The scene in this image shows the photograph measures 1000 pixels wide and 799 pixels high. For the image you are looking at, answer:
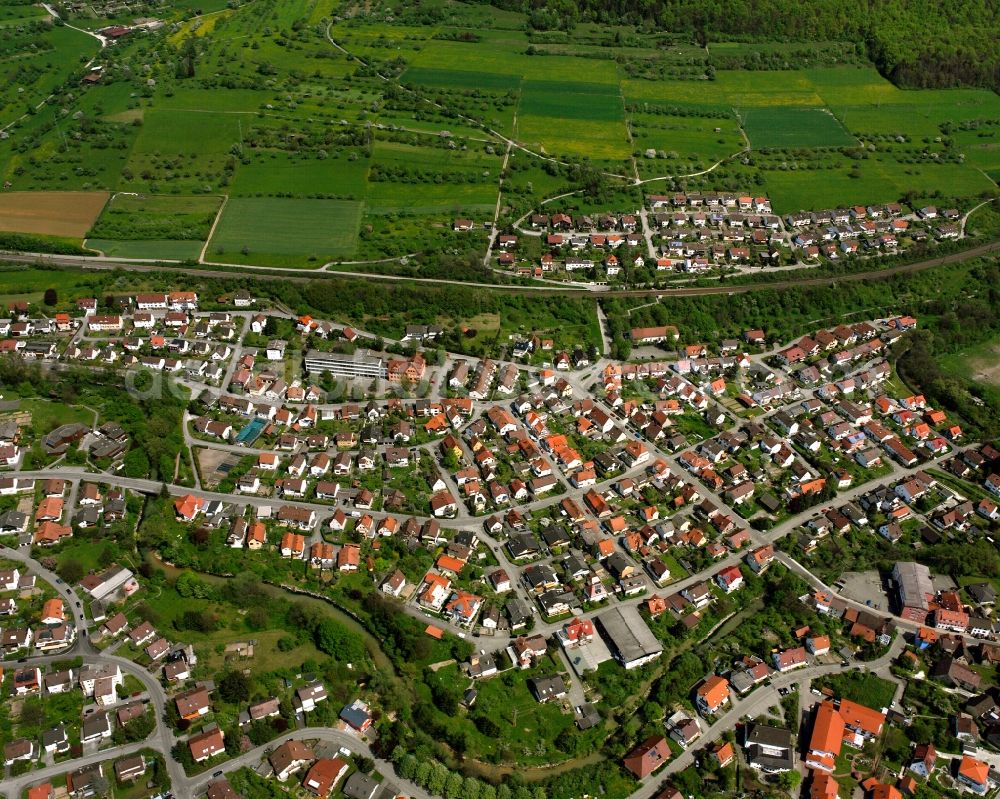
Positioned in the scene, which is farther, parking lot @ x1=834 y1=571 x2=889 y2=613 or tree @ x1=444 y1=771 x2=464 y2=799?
parking lot @ x1=834 y1=571 x2=889 y2=613

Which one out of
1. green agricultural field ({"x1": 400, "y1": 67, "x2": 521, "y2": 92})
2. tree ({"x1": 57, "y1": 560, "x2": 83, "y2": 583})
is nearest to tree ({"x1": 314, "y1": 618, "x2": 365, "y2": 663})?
tree ({"x1": 57, "y1": 560, "x2": 83, "y2": 583})

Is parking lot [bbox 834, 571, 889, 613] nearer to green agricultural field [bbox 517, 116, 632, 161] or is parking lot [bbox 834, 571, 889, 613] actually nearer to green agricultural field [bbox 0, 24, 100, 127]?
green agricultural field [bbox 517, 116, 632, 161]

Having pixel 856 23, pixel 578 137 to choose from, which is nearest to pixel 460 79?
pixel 578 137

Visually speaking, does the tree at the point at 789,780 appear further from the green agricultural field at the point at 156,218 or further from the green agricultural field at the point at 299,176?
the green agricultural field at the point at 299,176

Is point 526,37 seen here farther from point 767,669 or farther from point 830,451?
point 767,669

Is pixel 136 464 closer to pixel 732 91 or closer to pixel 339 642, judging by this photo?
pixel 339 642

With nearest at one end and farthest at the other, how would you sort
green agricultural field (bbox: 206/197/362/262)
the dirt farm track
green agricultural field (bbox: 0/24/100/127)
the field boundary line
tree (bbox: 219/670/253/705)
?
tree (bbox: 219/670/253/705) < the field boundary line < green agricultural field (bbox: 206/197/362/262) < the dirt farm track < green agricultural field (bbox: 0/24/100/127)

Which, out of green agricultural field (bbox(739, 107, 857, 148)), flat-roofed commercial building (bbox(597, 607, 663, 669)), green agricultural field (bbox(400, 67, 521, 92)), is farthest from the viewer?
green agricultural field (bbox(400, 67, 521, 92))

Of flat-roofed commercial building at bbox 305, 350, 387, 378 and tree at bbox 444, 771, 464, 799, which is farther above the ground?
flat-roofed commercial building at bbox 305, 350, 387, 378
